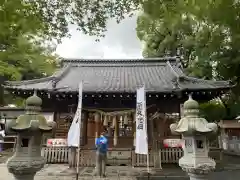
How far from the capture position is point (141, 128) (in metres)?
9.53

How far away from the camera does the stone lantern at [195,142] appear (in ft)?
19.2

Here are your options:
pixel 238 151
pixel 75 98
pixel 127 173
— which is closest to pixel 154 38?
pixel 238 151

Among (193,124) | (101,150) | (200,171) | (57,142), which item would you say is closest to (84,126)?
(57,142)

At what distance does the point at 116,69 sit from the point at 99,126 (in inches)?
264

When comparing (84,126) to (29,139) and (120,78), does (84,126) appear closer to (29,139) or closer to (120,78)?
(120,78)

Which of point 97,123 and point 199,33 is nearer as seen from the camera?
point 97,123

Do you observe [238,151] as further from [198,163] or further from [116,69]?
[198,163]

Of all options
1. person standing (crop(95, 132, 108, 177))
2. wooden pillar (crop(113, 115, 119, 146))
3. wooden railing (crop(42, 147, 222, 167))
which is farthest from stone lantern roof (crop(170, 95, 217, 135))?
wooden pillar (crop(113, 115, 119, 146))

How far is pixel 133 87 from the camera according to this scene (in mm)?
13938

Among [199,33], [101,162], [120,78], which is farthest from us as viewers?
[199,33]

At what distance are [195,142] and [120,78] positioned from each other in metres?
11.0

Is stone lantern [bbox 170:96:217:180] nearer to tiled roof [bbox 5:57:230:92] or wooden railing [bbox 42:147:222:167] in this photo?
wooden railing [bbox 42:147:222:167]

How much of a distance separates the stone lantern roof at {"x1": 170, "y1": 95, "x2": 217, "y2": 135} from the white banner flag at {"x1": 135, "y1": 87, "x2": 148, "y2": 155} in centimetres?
269

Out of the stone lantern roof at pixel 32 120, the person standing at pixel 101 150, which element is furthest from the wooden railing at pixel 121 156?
the stone lantern roof at pixel 32 120
